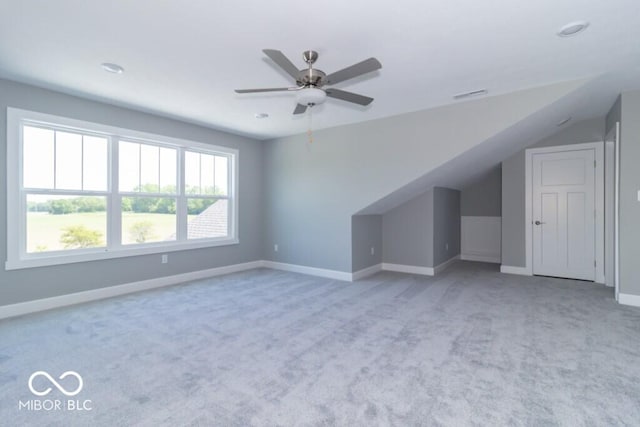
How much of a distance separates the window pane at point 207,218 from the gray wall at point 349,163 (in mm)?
896

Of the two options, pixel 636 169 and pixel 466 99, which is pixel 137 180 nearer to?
pixel 466 99

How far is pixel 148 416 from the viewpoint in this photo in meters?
1.81

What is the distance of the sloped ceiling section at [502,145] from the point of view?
3667 mm

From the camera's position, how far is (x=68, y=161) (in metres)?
3.93

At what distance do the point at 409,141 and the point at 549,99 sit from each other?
1649 mm

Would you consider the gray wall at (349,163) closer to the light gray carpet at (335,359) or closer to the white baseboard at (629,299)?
the light gray carpet at (335,359)

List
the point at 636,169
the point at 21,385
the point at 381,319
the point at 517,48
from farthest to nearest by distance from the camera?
the point at 636,169
the point at 381,319
the point at 517,48
the point at 21,385

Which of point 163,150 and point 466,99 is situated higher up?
point 466,99

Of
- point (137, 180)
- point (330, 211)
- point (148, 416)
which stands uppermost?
point (137, 180)

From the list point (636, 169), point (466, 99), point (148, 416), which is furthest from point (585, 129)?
point (148, 416)

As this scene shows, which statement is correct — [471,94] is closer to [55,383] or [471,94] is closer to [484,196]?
[484,196]

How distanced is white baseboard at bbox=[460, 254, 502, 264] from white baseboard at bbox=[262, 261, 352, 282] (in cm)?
356

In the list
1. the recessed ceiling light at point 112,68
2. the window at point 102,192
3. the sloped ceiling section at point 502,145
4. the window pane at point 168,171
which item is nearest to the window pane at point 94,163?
the window at point 102,192

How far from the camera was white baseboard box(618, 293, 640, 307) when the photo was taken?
3.72 meters
